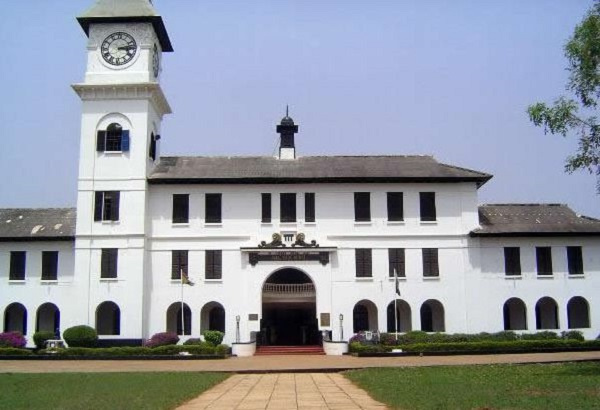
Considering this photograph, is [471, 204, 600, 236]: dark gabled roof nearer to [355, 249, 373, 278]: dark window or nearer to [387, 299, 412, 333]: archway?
[387, 299, 412, 333]: archway

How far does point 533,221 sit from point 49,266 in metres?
28.6

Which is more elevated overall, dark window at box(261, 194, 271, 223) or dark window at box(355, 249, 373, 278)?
dark window at box(261, 194, 271, 223)

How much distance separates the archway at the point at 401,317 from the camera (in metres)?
39.2

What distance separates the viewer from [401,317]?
39.6m

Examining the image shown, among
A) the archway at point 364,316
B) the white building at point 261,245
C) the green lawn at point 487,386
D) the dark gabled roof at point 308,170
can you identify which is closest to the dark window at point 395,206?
the white building at point 261,245

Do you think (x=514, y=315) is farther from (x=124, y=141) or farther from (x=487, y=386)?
(x=124, y=141)

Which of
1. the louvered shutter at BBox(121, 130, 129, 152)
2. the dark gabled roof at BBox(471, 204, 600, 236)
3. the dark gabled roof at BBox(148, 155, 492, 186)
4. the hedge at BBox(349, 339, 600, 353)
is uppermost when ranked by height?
the louvered shutter at BBox(121, 130, 129, 152)

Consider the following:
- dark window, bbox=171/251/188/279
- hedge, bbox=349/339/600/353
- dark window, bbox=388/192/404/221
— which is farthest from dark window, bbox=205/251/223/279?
dark window, bbox=388/192/404/221

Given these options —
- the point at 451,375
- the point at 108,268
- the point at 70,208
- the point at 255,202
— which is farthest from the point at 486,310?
the point at 70,208

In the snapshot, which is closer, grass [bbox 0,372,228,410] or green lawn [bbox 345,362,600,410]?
green lawn [bbox 345,362,600,410]

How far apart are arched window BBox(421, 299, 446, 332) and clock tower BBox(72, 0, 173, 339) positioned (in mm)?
16133

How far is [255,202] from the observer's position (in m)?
39.3

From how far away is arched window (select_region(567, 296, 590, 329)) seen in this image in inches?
1585

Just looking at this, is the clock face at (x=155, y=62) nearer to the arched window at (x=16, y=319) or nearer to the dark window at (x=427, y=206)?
the arched window at (x=16, y=319)
